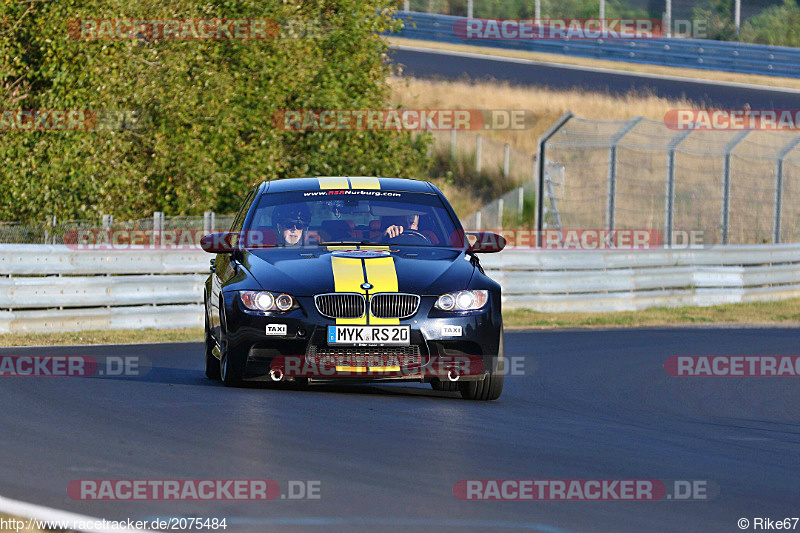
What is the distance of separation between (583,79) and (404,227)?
34592 millimetres

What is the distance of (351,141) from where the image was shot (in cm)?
2694

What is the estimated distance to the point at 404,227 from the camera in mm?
10422

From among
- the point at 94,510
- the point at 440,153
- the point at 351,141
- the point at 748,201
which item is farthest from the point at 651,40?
the point at 94,510

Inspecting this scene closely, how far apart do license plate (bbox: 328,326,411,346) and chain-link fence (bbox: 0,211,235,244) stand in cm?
1047

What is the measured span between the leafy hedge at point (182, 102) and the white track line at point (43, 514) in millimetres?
16776

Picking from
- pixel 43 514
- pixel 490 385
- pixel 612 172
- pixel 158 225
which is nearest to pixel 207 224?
pixel 158 225

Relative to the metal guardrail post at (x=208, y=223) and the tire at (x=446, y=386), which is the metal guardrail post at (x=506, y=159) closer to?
the metal guardrail post at (x=208, y=223)

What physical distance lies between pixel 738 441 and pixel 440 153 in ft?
108

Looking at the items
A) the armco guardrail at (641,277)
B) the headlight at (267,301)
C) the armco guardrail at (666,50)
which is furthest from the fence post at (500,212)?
the headlight at (267,301)

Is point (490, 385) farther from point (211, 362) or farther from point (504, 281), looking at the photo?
point (504, 281)

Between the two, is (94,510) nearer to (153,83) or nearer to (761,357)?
(761,357)

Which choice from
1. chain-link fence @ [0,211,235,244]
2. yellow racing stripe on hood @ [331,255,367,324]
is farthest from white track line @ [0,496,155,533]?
chain-link fence @ [0,211,235,244]

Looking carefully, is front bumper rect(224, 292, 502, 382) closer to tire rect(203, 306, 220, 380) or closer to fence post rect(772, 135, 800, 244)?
tire rect(203, 306, 220, 380)

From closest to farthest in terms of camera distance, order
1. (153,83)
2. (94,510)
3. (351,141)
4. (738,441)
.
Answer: (94,510)
(738,441)
(153,83)
(351,141)
